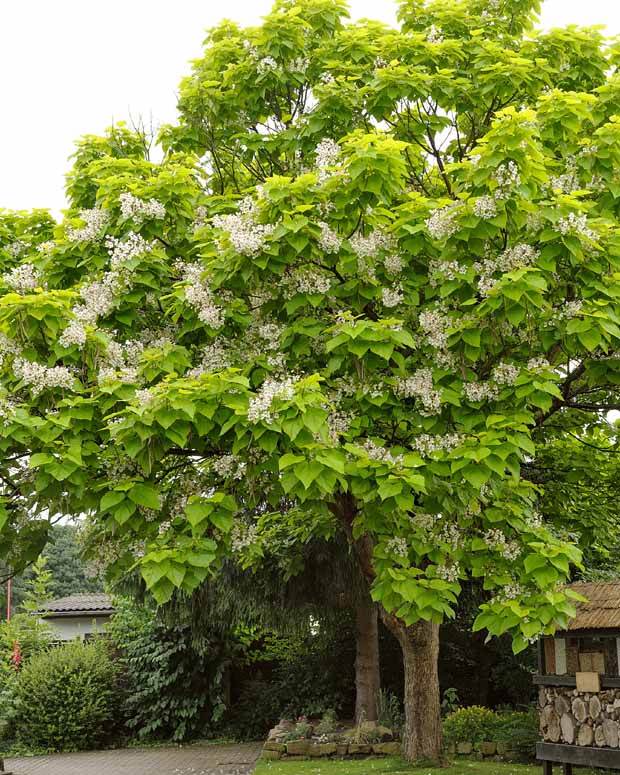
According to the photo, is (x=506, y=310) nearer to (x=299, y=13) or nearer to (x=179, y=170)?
(x=179, y=170)

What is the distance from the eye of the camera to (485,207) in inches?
267

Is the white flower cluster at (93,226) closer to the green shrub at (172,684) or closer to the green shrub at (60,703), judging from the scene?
the green shrub at (172,684)

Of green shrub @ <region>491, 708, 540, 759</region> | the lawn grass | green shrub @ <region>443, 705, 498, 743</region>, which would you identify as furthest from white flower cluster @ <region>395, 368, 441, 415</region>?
green shrub @ <region>443, 705, 498, 743</region>

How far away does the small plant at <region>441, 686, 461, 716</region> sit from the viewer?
15352 mm

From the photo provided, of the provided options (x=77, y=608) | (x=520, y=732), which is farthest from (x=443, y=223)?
(x=77, y=608)

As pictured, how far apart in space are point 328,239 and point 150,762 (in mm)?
12302

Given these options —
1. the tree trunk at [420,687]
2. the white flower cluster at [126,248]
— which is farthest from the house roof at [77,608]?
the white flower cluster at [126,248]

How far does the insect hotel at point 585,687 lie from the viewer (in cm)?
936

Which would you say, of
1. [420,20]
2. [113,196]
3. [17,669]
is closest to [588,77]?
[420,20]

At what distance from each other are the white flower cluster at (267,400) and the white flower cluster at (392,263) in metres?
1.72

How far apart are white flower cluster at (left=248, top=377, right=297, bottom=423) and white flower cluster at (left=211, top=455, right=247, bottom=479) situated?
99cm

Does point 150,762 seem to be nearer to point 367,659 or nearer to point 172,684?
point 172,684

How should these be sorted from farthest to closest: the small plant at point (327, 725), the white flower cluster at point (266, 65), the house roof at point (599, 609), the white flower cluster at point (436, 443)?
1. the small plant at point (327, 725)
2. the house roof at point (599, 609)
3. the white flower cluster at point (266, 65)
4. the white flower cluster at point (436, 443)

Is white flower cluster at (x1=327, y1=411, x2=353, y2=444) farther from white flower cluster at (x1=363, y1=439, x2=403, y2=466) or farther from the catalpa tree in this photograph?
white flower cluster at (x1=363, y1=439, x2=403, y2=466)
